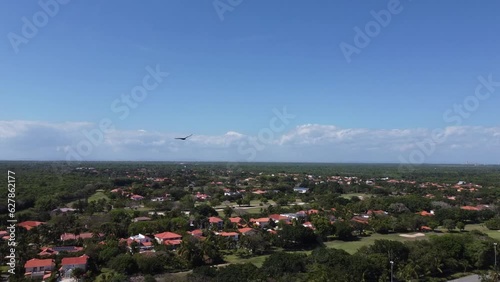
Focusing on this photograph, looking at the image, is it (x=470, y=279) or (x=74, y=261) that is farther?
(x=74, y=261)

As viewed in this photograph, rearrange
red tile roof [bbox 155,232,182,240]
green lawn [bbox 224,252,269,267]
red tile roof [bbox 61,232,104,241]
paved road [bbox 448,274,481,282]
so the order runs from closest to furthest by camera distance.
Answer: paved road [bbox 448,274,481,282] < green lawn [bbox 224,252,269,267] < red tile roof [bbox 61,232,104,241] < red tile roof [bbox 155,232,182,240]

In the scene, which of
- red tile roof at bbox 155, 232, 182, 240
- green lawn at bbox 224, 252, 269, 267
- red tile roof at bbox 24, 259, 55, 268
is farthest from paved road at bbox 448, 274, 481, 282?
red tile roof at bbox 24, 259, 55, 268

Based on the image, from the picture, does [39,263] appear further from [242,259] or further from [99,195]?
[99,195]

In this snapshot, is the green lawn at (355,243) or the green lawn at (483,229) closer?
the green lawn at (355,243)

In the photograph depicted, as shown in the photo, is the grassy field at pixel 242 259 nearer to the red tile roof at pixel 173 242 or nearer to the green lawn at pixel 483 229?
the red tile roof at pixel 173 242

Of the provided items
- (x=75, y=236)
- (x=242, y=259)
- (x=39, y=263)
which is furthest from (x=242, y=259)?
(x=75, y=236)

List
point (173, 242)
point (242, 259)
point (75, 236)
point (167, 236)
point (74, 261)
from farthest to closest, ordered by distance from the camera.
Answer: point (75, 236) → point (167, 236) → point (173, 242) → point (242, 259) → point (74, 261)

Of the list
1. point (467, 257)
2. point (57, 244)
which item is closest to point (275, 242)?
point (467, 257)

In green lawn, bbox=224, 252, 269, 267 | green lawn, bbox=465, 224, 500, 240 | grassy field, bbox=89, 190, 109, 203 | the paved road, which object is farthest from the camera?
grassy field, bbox=89, 190, 109, 203

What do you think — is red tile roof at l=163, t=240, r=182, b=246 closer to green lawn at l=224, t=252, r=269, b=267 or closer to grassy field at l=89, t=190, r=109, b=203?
green lawn at l=224, t=252, r=269, b=267

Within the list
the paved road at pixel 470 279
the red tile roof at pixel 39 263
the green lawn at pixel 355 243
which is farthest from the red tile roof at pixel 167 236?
the paved road at pixel 470 279

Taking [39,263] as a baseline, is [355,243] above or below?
below
